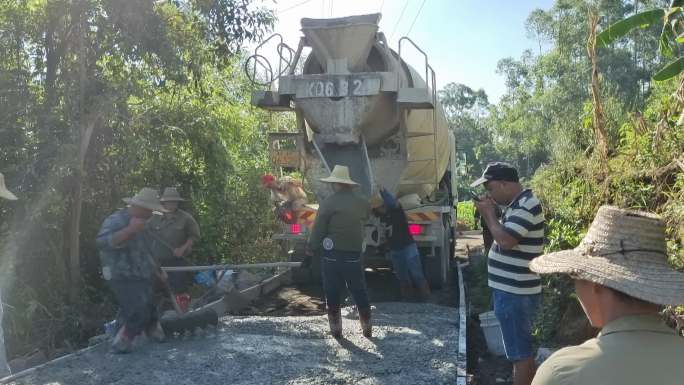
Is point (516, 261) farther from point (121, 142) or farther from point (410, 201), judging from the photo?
point (121, 142)

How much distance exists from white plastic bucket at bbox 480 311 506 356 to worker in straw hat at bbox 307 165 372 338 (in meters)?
1.12

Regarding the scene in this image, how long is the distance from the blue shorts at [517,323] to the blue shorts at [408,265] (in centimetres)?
403

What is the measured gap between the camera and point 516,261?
4547 mm

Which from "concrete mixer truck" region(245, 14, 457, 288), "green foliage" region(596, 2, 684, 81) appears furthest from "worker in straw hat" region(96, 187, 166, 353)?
"green foliage" region(596, 2, 684, 81)

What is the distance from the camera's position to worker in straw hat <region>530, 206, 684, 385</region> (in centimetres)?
174

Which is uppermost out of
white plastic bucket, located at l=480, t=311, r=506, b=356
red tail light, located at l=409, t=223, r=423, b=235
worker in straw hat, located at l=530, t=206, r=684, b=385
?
worker in straw hat, located at l=530, t=206, r=684, b=385

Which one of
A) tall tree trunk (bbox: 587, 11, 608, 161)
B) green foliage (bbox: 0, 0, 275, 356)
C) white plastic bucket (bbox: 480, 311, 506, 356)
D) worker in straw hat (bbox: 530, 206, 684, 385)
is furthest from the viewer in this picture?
tall tree trunk (bbox: 587, 11, 608, 161)

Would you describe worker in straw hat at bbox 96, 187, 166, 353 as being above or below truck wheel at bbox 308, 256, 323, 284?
above

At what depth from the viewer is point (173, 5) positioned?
9086 mm

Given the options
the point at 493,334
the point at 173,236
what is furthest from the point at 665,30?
the point at 173,236

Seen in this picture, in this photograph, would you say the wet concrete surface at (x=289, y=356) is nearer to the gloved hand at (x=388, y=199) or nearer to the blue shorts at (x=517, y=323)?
the blue shorts at (x=517, y=323)

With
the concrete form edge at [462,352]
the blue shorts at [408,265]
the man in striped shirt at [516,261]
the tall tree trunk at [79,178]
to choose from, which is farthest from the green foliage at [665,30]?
the tall tree trunk at [79,178]

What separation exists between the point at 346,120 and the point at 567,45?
31.3 meters

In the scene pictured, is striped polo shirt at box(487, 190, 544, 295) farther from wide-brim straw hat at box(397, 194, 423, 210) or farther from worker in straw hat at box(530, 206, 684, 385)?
wide-brim straw hat at box(397, 194, 423, 210)
